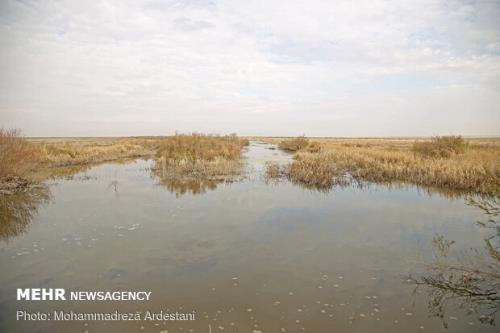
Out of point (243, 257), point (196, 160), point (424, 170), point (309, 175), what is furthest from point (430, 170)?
point (196, 160)

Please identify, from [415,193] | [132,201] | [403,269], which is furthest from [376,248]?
[132,201]

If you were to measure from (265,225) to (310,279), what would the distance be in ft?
10.0

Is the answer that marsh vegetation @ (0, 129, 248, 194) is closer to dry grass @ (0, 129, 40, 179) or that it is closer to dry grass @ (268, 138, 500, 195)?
dry grass @ (0, 129, 40, 179)

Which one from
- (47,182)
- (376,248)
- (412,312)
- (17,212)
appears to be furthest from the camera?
(47,182)

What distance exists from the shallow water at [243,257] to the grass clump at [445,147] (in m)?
9.39

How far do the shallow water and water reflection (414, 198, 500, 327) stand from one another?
183 mm

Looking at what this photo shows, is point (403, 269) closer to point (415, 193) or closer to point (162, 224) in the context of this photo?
point (162, 224)

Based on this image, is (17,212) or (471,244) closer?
(471,244)

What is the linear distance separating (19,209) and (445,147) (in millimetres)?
21544

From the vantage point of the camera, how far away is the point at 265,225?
325 inches

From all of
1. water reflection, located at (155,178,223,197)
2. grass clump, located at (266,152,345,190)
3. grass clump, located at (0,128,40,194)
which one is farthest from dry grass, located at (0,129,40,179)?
grass clump, located at (266,152,345,190)

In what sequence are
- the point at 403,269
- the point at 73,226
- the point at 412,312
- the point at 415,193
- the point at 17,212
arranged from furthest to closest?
the point at 415,193 < the point at 17,212 < the point at 73,226 < the point at 403,269 < the point at 412,312

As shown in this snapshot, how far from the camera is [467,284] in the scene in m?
4.95

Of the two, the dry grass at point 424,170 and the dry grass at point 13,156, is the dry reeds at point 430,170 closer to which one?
the dry grass at point 424,170
